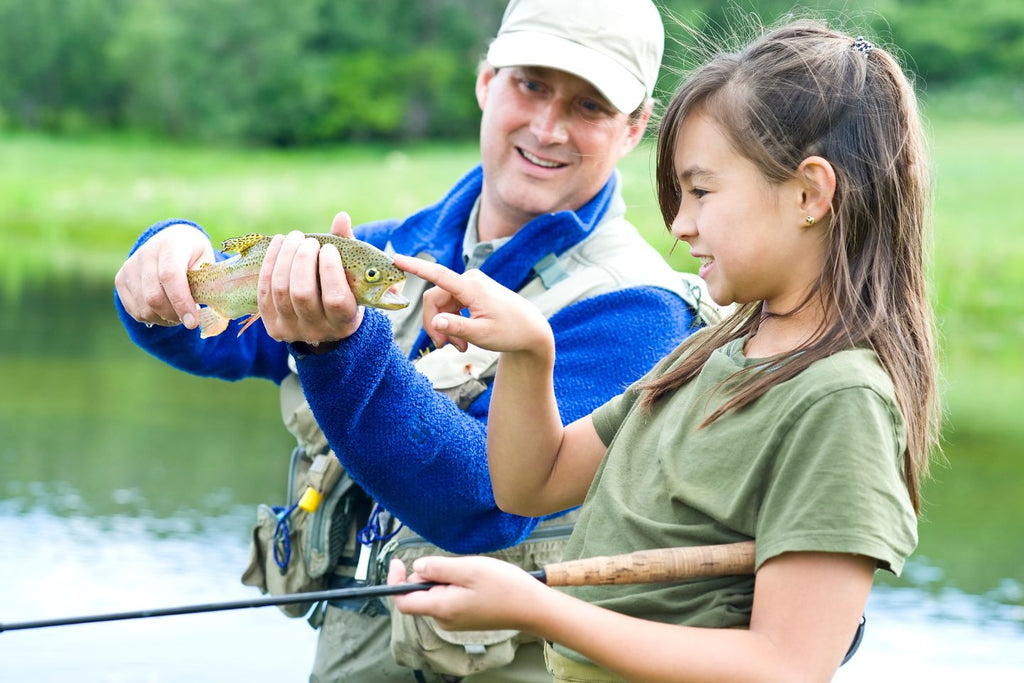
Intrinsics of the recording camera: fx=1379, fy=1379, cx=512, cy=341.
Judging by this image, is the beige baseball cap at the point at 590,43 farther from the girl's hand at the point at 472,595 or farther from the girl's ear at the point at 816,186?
the girl's hand at the point at 472,595

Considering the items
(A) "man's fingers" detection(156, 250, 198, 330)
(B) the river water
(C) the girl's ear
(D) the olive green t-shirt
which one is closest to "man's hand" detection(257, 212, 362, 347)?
(A) "man's fingers" detection(156, 250, 198, 330)

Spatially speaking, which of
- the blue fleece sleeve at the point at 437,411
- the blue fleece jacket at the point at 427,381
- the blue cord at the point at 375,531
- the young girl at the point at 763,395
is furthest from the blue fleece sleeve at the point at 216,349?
the young girl at the point at 763,395

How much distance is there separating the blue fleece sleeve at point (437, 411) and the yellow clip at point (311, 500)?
20.7 inches

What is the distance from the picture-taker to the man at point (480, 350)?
2.68m

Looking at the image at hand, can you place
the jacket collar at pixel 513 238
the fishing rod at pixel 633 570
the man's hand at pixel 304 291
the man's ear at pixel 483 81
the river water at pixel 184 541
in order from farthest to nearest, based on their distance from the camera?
the river water at pixel 184 541 < the man's ear at pixel 483 81 < the jacket collar at pixel 513 238 < the man's hand at pixel 304 291 < the fishing rod at pixel 633 570

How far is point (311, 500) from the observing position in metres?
3.36

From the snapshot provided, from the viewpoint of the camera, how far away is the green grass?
1226 cm

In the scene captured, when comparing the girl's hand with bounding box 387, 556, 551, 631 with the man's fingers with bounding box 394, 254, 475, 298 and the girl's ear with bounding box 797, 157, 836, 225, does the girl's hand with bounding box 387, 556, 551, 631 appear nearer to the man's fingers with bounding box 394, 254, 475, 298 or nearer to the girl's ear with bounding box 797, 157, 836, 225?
the man's fingers with bounding box 394, 254, 475, 298

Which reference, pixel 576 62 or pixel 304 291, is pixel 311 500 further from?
pixel 576 62

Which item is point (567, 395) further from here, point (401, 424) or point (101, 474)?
point (101, 474)

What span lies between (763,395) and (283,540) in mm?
1746

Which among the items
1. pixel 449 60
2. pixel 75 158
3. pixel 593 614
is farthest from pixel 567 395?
pixel 449 60

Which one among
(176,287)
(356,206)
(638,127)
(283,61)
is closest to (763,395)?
(176,287)

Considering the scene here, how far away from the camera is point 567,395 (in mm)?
2982
